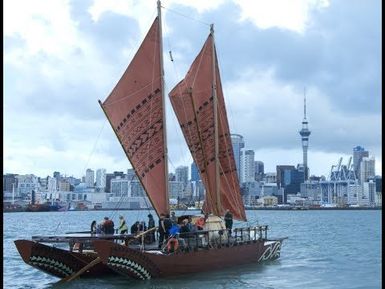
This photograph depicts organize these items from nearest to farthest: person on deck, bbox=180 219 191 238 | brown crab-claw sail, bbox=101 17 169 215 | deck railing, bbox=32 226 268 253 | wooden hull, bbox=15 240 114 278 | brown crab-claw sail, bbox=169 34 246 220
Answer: wooden hull, bbox=15 240 114 278 < deck railing, bbox=32 226 268 253 < person on deck, bbox=180 219 191 238 < brown crab-claw sail, bbox=101 17 169 215 < brown crab-claw sail, bbox=169 34 246 220

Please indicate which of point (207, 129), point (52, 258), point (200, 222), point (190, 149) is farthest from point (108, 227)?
point (207, 129)

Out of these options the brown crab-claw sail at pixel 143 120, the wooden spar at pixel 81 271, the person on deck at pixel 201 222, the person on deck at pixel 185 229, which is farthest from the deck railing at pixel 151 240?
the brown crab-claw sail at pixel 143 120

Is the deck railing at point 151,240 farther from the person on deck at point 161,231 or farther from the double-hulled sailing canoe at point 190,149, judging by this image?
the person on deck at point 161,231

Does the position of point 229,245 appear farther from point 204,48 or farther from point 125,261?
point 204,48

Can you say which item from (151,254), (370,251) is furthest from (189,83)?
(370,251)

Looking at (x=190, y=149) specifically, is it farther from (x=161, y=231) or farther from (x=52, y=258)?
(x=52, y=258)

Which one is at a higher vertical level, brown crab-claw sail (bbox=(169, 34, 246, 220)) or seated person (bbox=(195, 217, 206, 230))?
brown crab-claw sail (bbox=(169, 34, 246, 220))

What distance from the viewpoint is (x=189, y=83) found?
3369 cm

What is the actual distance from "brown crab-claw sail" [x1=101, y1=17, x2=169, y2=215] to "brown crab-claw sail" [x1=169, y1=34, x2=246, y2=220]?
2.32 metres

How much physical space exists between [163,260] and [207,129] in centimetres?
1062

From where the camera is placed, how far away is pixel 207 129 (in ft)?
112

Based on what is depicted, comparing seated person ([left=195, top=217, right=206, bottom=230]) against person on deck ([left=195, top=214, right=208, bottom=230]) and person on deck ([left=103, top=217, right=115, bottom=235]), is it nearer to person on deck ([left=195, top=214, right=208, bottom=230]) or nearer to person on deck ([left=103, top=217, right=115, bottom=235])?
person on deck ([left=195, top=214, right=208, bottom=230])

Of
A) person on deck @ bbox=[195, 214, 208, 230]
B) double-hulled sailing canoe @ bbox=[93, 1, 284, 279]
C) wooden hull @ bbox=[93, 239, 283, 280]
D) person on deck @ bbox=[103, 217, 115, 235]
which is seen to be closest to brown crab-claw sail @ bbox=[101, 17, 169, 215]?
double-hulled sailing canoe @ bbox=[93, 1, 284, 279]

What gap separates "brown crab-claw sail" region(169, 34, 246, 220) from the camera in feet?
109
